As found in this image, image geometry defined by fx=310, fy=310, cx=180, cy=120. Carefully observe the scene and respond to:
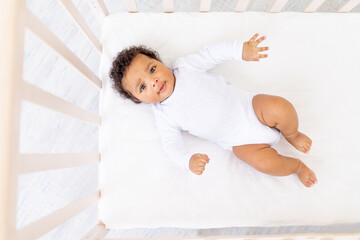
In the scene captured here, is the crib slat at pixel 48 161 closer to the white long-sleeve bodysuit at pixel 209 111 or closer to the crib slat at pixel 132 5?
the white long-sleeve bodysuit at pixel 209 111

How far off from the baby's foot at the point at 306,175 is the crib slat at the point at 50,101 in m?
0.66

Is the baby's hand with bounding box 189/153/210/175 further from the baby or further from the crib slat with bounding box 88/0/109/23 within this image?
the crib slat with bounding box 88/0/109/23

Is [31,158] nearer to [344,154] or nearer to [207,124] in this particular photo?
[207,124]

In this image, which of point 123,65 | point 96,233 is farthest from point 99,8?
point 96,233

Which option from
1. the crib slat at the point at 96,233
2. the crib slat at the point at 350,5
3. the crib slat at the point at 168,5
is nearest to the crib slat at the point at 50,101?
the crib slat at the point at 96,233

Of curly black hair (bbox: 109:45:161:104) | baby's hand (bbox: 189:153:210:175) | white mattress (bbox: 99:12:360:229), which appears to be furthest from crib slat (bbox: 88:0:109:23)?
baby's hand (bbox: 189:153:210:175)

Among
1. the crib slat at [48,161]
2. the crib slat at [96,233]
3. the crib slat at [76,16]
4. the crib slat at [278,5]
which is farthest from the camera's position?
the crib slat at [278,5]

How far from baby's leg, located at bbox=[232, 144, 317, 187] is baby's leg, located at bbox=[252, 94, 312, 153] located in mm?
58

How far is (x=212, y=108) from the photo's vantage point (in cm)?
96

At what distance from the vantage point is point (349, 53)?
1057mm

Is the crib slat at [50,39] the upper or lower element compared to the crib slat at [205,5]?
lower

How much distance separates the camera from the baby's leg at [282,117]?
914mm

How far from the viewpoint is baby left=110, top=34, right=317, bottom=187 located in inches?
36.5

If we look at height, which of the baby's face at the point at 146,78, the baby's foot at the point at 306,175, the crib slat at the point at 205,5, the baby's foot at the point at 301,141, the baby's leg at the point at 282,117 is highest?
the crib slat at the point at 205,5
